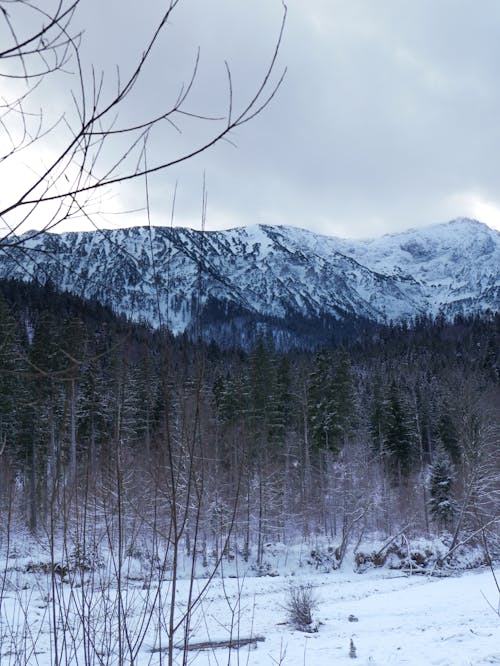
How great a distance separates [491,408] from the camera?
37.7 m

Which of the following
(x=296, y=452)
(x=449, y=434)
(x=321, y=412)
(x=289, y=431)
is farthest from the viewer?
(x=449, y=434)

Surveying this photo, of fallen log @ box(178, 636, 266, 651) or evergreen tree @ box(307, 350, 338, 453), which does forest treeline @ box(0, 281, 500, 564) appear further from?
fallen log @ box(178, 636, 266, 651)

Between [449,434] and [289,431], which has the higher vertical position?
[289,431]

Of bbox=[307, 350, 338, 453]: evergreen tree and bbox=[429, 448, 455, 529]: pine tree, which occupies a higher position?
bbox=[307, 350, 338, 453]: evergreen tree

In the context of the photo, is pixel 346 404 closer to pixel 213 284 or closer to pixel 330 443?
pixel 330 443

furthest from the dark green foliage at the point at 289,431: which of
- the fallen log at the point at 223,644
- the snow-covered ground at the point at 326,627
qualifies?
the fallen log at the point at 223,644

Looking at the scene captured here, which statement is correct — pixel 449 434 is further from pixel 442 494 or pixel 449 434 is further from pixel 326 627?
pixel 326 627

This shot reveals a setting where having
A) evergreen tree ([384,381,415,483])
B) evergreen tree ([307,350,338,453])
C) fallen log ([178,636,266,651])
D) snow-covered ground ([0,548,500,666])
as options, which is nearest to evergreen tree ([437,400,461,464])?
evergreen tree ([384,381,415,483])

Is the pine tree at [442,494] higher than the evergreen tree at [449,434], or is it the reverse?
the evergreen tree at [449,434]

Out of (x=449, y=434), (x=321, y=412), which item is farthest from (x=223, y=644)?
(x=449, y=434)

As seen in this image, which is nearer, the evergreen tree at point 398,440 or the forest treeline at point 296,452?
the forest treeline at point 296,452

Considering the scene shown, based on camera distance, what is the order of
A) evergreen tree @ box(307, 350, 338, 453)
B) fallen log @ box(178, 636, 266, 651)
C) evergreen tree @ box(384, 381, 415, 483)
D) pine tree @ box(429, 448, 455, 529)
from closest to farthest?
fallen log @ box(178, 636, 266, 651) < pine tree @ box(429, 448, 455, 529) < evergreen tree @ box(307, 350, 338, 453) < evergreen tree @ box(384, 381, 415, 483)

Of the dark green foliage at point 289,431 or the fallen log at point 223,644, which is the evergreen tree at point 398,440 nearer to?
the dark green foliage at point 289,431

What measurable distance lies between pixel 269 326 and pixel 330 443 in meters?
149
